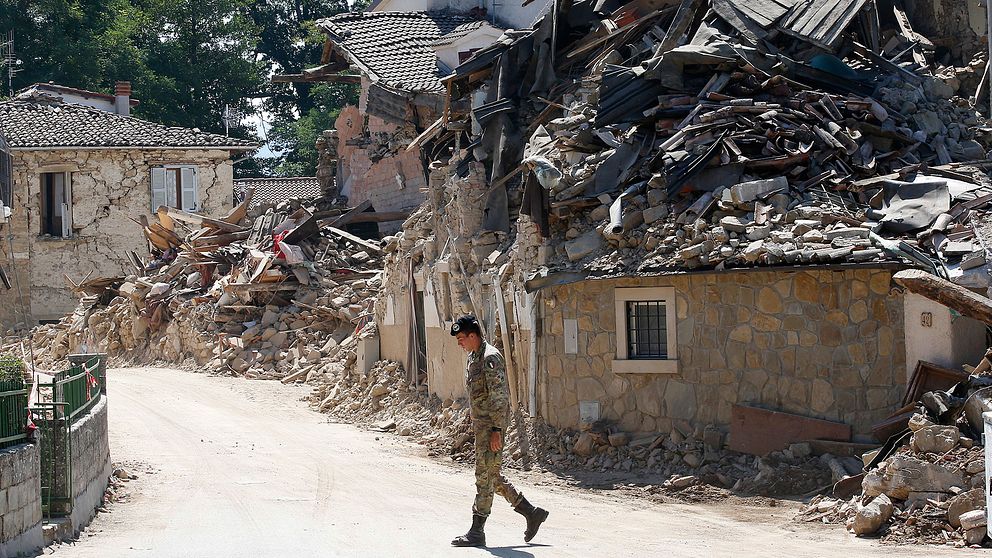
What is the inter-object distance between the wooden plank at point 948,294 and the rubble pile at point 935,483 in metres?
0.60

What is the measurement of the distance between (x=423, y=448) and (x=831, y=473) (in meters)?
6.75

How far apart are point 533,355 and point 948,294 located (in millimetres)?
5879

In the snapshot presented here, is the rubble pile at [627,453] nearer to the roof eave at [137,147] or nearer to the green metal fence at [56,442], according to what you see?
the green metal fence at [56,442]

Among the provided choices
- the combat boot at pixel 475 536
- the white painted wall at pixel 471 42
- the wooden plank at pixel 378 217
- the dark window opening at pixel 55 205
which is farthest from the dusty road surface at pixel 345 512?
the dark window opening at pixel 55 205

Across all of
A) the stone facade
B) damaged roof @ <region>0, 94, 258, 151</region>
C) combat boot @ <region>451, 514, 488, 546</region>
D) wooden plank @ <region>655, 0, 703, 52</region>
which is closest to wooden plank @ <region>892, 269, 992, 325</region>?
combat boot @ <region>451, 514, 488, 546</region>

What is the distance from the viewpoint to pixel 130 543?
35.1 feet

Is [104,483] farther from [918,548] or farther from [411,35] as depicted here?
[411,35]

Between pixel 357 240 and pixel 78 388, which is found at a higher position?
pixel 357 240

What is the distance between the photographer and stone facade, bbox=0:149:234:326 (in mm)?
38469

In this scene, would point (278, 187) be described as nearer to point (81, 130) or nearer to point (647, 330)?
Result: point (81, 130)

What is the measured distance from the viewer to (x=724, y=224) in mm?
14320

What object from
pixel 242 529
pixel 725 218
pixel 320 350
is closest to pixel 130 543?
Answer: pixel 242 529

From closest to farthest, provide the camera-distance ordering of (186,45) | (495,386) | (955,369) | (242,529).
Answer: (495,386), (242,529), (955,369), (186,45)

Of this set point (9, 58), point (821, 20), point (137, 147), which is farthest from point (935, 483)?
point (9, 58)
